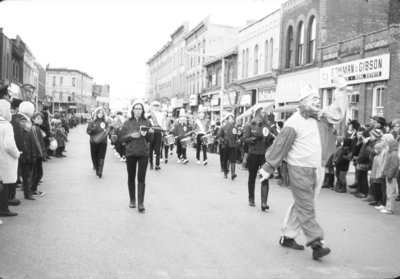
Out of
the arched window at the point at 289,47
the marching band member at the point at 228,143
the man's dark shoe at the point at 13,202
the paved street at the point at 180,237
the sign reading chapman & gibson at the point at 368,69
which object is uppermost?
the arched window at the point at 289,47

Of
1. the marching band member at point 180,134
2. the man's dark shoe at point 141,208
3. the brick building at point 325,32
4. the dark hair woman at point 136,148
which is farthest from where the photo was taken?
the brick building at point 325,32

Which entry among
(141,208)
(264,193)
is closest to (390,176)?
(264,193)

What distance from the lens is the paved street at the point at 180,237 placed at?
5.45 metres

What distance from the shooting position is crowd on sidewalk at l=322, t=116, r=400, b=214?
32.2 ft

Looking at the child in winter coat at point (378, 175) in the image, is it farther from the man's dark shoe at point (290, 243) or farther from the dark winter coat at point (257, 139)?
the man's dark shoe at point (290, 243)

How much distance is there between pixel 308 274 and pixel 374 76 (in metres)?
17.7

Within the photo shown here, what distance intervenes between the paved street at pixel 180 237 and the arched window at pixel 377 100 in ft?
35.3

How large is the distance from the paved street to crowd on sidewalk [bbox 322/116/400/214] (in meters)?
0.45

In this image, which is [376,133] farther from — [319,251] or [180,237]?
[180,237]

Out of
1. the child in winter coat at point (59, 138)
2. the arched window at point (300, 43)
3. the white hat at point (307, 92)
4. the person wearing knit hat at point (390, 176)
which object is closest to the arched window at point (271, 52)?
the arched window at point (300, 43)

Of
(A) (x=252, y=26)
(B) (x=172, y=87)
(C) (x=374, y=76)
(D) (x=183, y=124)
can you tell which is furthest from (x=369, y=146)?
(B) (x=172, y=87)

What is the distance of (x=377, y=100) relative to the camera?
2150 centimetres

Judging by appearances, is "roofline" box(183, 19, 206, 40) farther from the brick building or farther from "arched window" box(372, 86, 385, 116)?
"arched window" box(372, 86, 385, 116)

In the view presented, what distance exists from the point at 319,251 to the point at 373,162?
16.9ft
